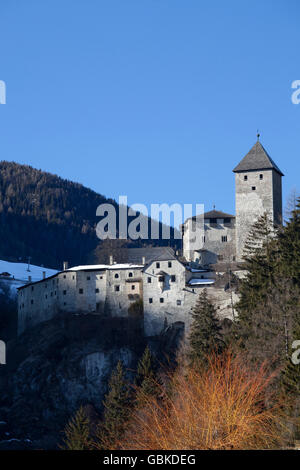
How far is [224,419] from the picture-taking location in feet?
121

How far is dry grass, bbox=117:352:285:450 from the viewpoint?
36.0 metres

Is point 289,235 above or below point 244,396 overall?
above

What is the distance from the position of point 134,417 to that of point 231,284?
24.9 metres

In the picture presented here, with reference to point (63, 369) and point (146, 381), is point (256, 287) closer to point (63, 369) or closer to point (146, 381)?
point (146, 381)

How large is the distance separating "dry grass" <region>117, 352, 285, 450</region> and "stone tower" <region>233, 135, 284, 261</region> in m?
41.5

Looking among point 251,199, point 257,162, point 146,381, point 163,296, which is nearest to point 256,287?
point 146,381

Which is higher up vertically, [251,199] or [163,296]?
[251,199]

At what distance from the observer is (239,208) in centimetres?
8625

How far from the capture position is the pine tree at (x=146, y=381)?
56.9m

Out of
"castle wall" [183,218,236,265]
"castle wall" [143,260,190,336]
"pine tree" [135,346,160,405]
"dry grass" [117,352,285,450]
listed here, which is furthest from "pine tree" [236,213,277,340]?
"castle wall" [183,218,236,265]

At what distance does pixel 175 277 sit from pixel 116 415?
24.5m

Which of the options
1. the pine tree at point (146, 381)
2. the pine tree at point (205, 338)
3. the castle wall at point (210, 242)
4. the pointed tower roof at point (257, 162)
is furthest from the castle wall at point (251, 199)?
the pine tree at point (205, 338)
